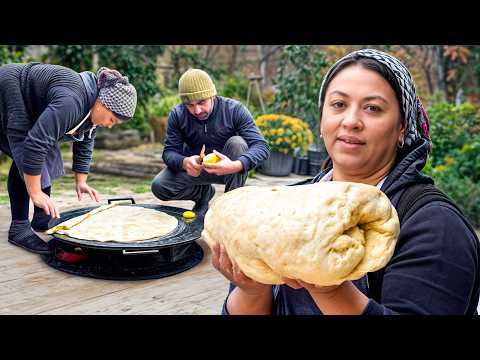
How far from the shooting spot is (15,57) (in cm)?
347

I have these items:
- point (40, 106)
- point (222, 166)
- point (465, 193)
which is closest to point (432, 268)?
point (222, 166)

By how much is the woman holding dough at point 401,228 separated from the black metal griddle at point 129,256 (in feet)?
3.55

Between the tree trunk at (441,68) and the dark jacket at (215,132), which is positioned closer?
the dark jacket at (215,132)

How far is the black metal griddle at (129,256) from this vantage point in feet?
6.31

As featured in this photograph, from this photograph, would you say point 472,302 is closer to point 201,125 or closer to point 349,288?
point 349,288

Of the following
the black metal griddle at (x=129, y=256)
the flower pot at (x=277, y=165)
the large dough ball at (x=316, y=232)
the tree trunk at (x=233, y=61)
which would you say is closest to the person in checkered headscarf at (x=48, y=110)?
the black metal griddle at (x=129, y=256)

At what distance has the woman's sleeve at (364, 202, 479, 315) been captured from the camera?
29.4 inches

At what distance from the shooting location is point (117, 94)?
1885 mm

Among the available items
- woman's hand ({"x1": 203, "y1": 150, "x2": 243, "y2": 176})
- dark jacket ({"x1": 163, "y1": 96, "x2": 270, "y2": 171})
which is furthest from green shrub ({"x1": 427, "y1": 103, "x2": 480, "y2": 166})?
woman's hand ({"x1": 203, "y1": 150, "x2": 243, "y2": 176})

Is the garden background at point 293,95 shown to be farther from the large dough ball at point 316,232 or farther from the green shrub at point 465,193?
the large dough ball at point 316,232

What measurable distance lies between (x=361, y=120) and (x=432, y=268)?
0.97 ft

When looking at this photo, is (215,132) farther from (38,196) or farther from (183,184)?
(38,196)
